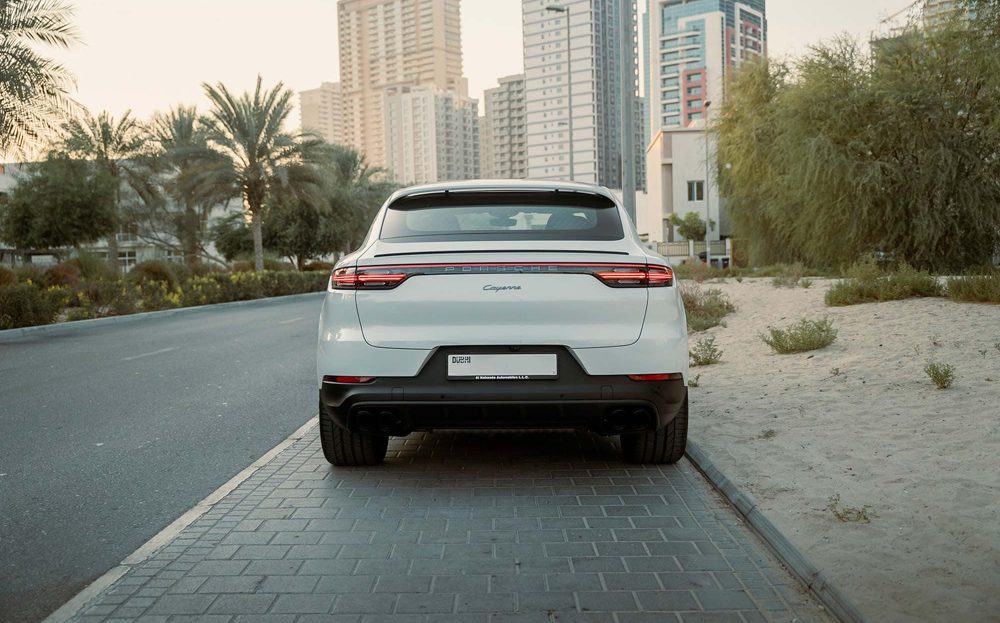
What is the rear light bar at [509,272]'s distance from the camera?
475cm

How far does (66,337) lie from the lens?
18.1 meters

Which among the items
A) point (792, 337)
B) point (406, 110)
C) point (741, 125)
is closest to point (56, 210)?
point (741, 125)

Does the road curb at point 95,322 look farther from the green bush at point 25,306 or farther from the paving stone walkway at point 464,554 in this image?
the paving stone walkway at point 464,554

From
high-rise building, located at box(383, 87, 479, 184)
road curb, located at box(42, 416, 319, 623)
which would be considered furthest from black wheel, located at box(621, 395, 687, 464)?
high-rise building, located at box(383, 87, 479, 184)

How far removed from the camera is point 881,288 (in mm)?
14016

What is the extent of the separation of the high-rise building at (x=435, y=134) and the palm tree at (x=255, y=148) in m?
154

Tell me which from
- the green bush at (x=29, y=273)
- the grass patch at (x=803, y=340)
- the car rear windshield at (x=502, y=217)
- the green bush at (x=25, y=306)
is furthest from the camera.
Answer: the green bush at (x=29, y=273)

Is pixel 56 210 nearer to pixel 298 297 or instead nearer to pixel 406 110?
pixel 298 297

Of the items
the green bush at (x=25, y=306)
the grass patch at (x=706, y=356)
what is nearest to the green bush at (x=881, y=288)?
the grass patch at (x=706, y=356)

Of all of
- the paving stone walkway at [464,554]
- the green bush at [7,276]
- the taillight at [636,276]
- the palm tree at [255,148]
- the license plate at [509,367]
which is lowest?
the paving stone walkway at [464,554]

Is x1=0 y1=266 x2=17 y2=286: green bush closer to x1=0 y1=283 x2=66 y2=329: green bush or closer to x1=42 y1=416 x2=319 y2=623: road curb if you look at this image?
x1=0 y1=283 x2=66 y2=329: green bush

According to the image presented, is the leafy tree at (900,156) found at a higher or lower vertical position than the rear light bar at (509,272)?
higher

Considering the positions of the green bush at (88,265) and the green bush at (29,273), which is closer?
the green bush at (29,273)

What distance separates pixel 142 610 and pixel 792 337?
8.44 metres
